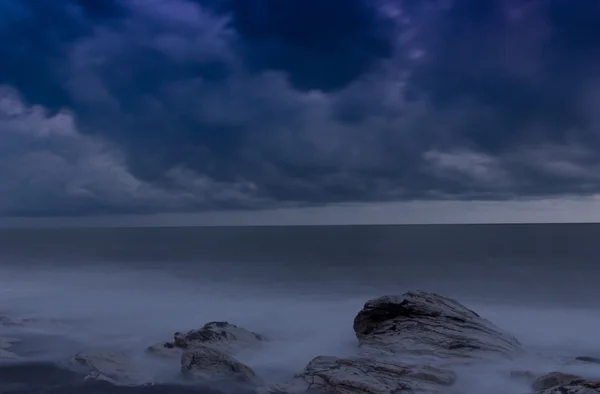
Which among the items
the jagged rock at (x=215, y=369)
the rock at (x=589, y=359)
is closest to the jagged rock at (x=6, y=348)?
the jagged rock at (x=215, y=369)

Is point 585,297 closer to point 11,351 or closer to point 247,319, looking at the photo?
point 247,319

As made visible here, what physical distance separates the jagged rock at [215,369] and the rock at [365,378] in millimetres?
1141

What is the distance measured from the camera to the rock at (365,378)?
43.8 feet

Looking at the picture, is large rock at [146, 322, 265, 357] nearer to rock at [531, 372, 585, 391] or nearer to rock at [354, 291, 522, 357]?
rock at [354, 291, 522, 357]

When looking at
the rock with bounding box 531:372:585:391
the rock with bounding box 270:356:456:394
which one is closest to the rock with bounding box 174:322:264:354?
the rock with bounding box 270:356:456:394

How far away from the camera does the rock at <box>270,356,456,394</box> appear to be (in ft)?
43.8

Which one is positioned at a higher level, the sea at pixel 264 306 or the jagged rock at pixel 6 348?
the jagged rock at pixel 6 348

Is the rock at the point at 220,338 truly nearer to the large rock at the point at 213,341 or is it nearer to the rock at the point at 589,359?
the large rock at the point at 213,341

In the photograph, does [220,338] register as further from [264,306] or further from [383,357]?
[264,306]

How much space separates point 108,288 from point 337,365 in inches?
1350

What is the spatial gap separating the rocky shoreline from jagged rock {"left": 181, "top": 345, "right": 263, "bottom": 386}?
30 mm

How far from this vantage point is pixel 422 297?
63.4 ft

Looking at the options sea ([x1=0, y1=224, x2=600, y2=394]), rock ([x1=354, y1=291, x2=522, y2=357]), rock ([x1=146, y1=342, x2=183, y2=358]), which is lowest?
sea ([x1=0, y1=224, x2=600, y2=394])

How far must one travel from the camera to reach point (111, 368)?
53.1ft
